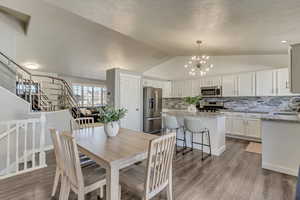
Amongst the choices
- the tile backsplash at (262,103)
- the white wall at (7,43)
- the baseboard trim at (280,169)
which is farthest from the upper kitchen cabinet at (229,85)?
the white wall at (7,43)

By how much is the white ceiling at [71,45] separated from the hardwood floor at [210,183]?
3.33 m

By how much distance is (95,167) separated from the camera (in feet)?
6.07

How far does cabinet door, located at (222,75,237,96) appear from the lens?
17.4 ft

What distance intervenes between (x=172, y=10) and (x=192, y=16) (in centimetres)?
32

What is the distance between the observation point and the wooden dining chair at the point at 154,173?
141 centimetres

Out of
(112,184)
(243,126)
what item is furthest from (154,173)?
(243,126)

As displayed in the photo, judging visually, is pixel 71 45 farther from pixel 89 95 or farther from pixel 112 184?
pixel 112 184

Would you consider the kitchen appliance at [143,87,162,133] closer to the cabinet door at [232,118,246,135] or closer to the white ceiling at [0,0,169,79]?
the white ceiling at [0,0,169,79]

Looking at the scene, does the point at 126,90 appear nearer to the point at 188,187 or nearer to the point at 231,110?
the point at 188,187

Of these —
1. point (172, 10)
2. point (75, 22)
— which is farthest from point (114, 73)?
point (172, 10)

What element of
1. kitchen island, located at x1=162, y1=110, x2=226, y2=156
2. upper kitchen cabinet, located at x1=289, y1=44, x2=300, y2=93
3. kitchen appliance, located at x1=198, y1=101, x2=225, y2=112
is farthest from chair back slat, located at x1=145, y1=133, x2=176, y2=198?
kitchen appliance, located at x1=198, y1=101, x2=225, y2=112

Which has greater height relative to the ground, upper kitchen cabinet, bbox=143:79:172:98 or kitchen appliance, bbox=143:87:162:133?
upper kitchen cabinet, bbox=143:79:172:98

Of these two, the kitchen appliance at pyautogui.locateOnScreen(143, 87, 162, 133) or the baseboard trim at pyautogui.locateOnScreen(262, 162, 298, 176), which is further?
the kitchen appliance at pyautogui.locateOnScreen(143, 87, 162, 133)

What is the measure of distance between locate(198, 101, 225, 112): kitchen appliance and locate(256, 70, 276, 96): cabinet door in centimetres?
130
